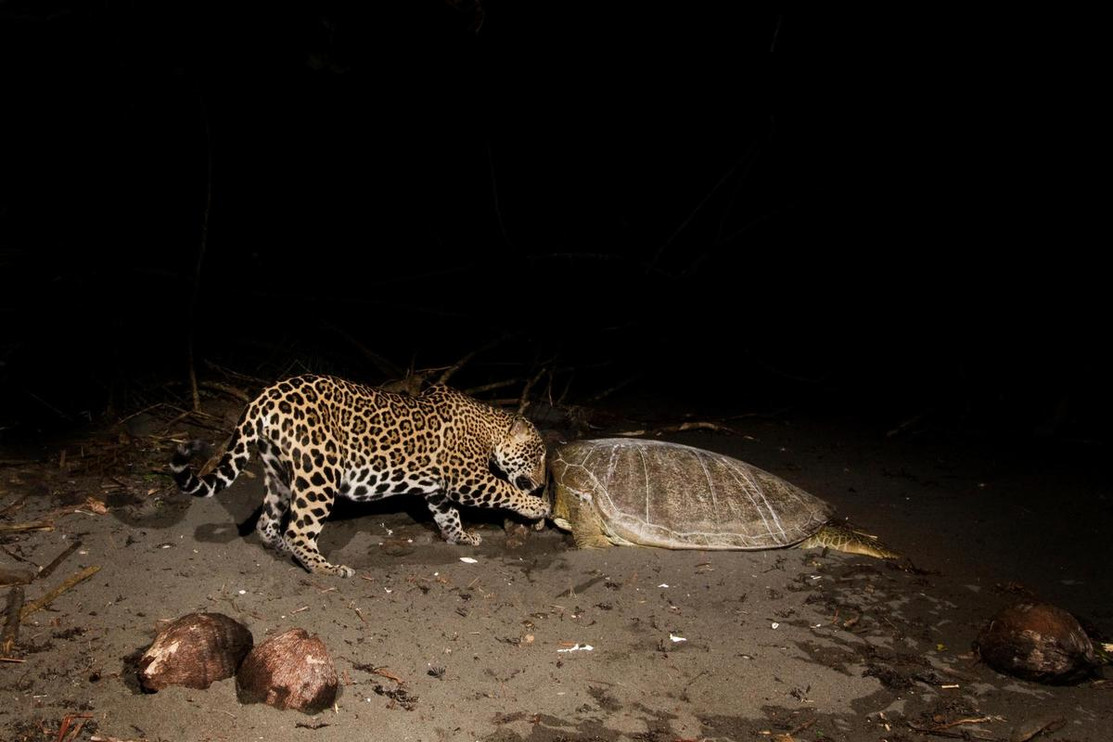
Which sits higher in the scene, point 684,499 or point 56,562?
point 684,499

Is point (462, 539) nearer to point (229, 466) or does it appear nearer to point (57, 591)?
point (229, 466)

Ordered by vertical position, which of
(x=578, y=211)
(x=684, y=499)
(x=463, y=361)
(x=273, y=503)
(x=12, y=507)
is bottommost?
(x=12, y=507)

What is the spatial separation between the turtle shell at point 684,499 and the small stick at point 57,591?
9.23 ft

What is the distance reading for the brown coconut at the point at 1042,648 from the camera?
3.94 m

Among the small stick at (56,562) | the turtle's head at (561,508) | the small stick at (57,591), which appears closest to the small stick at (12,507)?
the small stick at (56,562)

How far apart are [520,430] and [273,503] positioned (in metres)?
1.70

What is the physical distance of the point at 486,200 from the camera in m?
10.8

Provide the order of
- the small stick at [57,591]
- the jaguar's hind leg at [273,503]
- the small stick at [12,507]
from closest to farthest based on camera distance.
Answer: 1. the small stick at [57,591]
2. the jaguar's hind leg at [273,503]
3. the small stick at [12,507]

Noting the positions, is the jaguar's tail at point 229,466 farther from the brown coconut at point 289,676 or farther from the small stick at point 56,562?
the brown coconut at point 289,676

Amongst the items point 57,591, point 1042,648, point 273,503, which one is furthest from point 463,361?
point 1042,648

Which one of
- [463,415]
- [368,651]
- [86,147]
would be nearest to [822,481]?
[463,415]

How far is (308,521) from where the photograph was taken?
190 inches

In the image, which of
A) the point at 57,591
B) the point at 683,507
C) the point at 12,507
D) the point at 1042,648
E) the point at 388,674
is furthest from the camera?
the point at 683,507

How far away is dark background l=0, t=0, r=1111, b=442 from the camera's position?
7.89 meters
